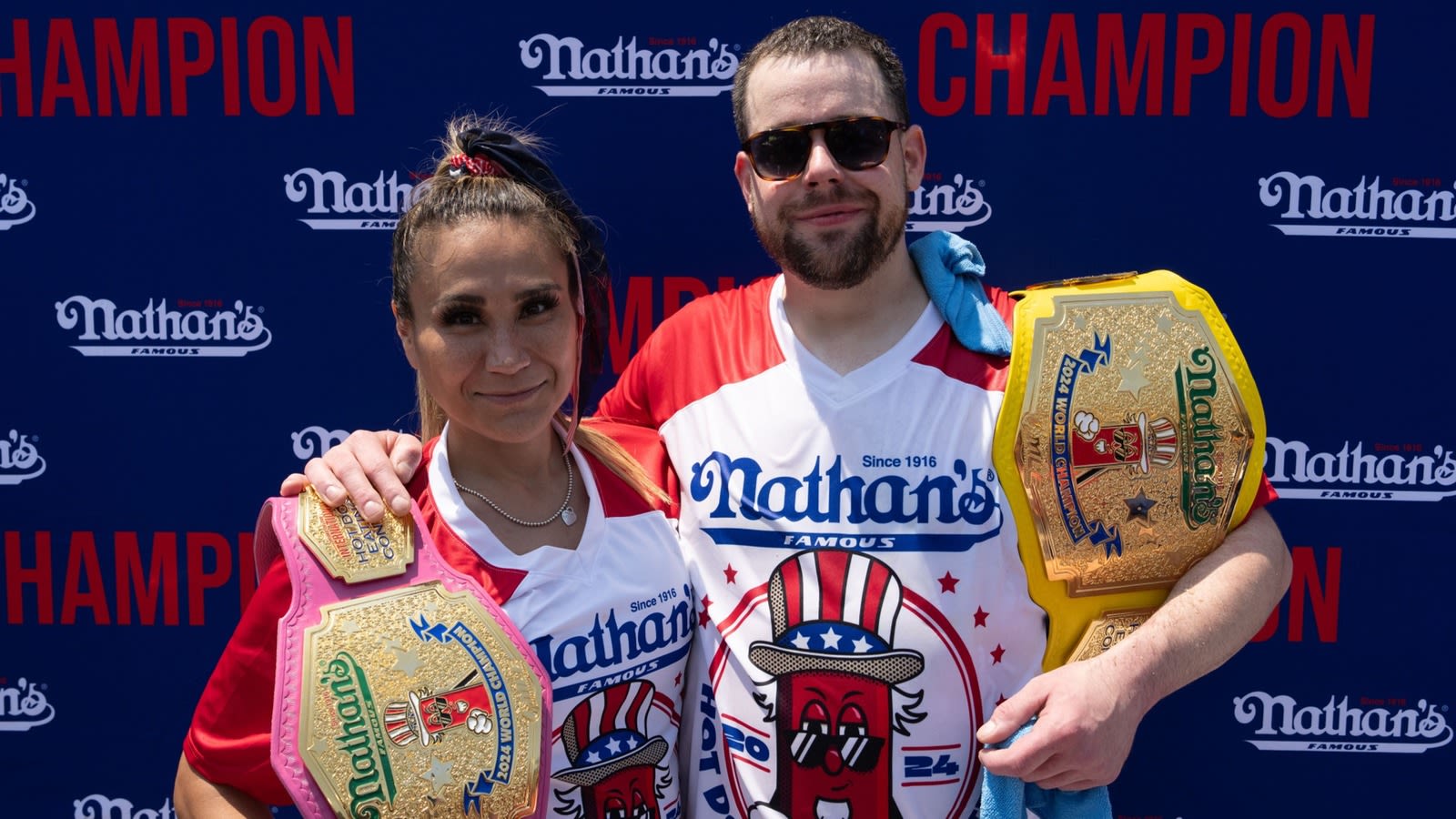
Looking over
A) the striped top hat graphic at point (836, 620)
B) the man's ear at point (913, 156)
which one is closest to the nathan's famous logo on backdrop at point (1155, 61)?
the man's ear at point (913, 156)

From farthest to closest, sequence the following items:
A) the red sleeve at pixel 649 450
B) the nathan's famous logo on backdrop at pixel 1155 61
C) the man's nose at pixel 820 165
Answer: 1. the nathan's famous logo on backdrop at pixel 1155 61
2. the red sleeve at pixel 649 450
3. the man's nose at pixel 820 165

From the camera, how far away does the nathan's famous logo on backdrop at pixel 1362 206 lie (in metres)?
2.79

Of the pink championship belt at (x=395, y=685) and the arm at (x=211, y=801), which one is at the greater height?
the pink championship belt at (x=395, y=685)

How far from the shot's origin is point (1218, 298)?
282cm

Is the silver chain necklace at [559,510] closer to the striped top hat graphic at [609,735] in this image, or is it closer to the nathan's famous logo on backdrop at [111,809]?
the striped top hat graphic at [609,735]

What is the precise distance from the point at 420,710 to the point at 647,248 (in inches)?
55.8

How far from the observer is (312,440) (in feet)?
9.73

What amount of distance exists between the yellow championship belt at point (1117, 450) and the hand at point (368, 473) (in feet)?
3.65

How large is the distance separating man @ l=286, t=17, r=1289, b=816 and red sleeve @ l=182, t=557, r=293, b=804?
0.33 meters

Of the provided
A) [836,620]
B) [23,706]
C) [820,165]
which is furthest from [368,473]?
[23,706]

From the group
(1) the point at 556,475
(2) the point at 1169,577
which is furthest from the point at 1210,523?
(1) the point at 556,475

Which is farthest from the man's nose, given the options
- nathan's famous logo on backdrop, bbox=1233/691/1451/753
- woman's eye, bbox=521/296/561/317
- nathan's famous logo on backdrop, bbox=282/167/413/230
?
nathan's famous logo on backdrop, bbox=1233/691/1451/753

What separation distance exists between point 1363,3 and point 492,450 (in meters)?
2.29

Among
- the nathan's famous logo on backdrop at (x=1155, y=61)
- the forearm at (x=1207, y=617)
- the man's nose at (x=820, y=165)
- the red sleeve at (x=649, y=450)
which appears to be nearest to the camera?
the forearm at (x=1207, y=617)
